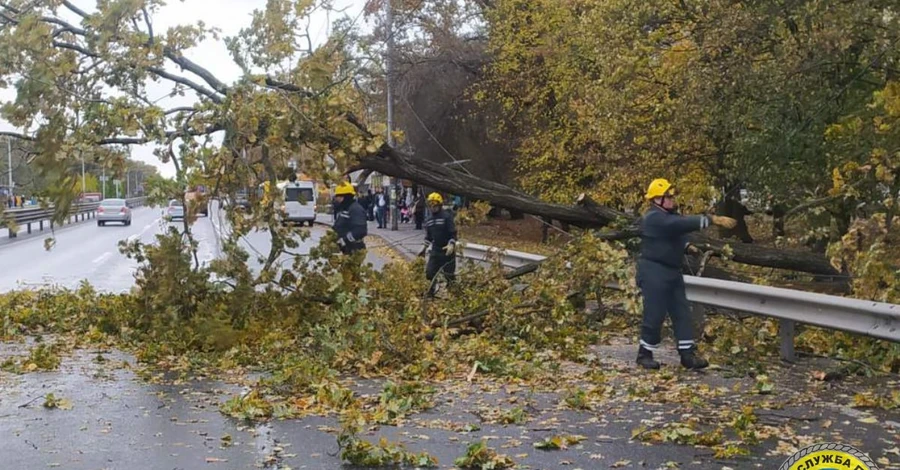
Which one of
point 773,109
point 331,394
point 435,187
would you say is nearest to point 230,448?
point 331,394

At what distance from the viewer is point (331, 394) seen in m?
7.09

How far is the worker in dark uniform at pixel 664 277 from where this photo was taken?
8.30m

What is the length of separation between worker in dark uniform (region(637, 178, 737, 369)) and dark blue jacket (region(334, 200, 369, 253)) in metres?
6.12

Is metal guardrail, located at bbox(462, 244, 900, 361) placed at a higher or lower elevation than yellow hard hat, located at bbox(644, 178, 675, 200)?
lower

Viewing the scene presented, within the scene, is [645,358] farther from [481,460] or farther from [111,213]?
[111,213]

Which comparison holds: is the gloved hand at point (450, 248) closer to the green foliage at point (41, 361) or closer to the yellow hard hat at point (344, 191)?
the yellow hard hat at point (344, 191)

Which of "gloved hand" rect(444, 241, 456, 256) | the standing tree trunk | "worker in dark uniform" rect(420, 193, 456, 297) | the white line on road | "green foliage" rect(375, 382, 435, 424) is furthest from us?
the standing tree trunk

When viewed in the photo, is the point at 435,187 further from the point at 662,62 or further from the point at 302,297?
the point at 662,62

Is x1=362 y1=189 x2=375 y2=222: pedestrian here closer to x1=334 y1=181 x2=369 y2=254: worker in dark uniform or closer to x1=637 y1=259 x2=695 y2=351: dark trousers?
x1=334 y1=181 x2=369 y2=254: worker in dark uniform

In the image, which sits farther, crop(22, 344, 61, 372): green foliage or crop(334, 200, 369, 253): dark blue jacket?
crop(334, 200, 369, 253): dark blue jacket

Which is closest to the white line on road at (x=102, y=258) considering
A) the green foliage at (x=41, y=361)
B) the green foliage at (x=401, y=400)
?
the green foliage at (x=41, y=361)

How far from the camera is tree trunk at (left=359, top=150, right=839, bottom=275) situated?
11.7 metres

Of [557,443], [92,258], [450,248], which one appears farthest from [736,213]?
[557,443]

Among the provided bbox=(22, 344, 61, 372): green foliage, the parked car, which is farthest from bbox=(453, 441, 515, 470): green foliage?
the parked car
